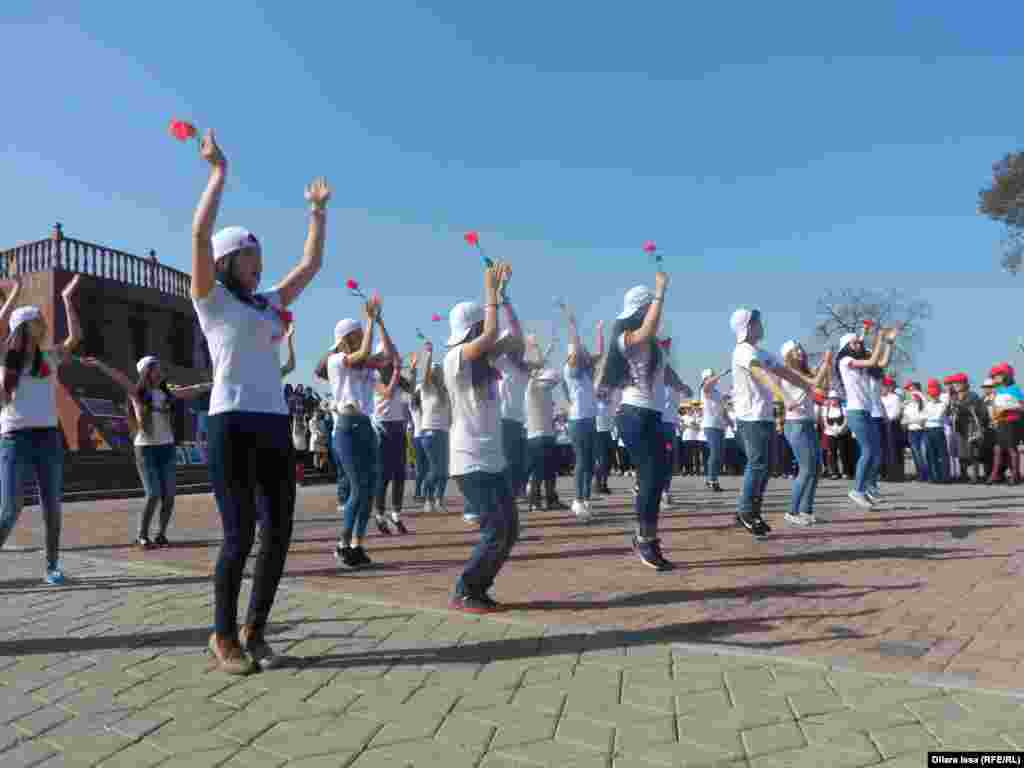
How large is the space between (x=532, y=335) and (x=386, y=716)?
25.2 feet

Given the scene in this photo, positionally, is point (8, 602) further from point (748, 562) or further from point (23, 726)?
point (748, 562)

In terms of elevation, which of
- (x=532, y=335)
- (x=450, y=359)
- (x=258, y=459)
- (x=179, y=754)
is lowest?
(x=179, y=754)

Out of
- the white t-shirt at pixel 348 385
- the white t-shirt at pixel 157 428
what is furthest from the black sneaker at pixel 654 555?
the white t-shirt at pixel 157 428

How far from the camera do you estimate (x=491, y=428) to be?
5.00 metres

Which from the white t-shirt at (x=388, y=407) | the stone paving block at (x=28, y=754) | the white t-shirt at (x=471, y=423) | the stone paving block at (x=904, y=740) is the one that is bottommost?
the stone paving block at (x=28, y=754)

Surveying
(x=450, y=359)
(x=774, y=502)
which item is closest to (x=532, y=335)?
(x=774, y=502)

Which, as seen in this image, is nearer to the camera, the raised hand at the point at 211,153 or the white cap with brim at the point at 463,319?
the raised hand at the point at 211,153

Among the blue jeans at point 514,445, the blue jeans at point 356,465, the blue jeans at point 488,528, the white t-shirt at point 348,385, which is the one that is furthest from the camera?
the blue jeans at point 514,445

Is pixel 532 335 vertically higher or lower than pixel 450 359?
higher

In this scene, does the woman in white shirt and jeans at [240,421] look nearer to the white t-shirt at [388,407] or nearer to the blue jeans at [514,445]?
the white t-shirt at [388,407]

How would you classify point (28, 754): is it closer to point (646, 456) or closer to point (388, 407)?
point (646, 456)

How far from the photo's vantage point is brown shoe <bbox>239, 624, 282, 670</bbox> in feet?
12.5

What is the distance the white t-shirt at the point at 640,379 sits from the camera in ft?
20.8

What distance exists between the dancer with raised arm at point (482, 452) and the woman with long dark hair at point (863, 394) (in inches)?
Answer: 255
